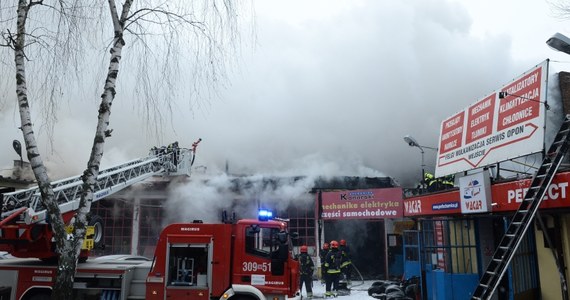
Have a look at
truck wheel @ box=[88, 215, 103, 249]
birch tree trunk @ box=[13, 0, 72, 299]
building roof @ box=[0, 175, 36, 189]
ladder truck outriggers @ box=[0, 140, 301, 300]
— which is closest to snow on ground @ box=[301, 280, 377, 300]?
ladder truck outriggers @ box=[0, 140, 301, 300]

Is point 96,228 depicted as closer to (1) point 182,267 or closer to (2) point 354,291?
(1) point 182,267

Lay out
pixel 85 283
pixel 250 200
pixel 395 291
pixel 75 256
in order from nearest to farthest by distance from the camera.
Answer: pixel 75 256 → pixel 85 283 → pixel 395 291 → pixel 250 200

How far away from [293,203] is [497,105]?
10119 mm

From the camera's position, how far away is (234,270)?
780 cm

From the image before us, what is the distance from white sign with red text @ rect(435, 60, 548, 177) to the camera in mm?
7066

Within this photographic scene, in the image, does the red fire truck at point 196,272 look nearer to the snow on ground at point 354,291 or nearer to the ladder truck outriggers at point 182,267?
the ladder truck outriggers at point 182,267

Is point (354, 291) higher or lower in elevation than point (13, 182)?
lower

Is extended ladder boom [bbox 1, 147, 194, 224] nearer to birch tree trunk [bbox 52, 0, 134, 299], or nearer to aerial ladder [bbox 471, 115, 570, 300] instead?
birch tree trunk [bbox 52, 0, 134, 299]

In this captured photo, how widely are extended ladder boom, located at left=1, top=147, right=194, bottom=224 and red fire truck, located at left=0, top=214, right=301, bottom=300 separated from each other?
1101 millimetres

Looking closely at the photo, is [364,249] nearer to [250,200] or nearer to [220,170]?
[250,200]

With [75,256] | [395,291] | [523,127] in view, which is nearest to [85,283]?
[75,256]

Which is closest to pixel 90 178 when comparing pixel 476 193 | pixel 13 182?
pixel 476 193

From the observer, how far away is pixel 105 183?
11.6 m

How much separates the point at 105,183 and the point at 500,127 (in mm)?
9664
